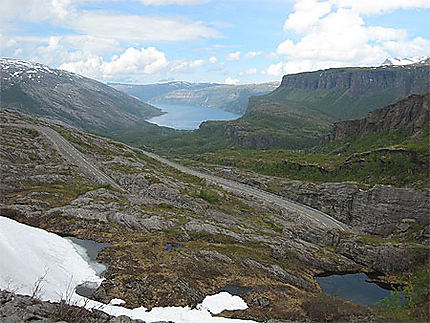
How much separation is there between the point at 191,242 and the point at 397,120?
101 meters

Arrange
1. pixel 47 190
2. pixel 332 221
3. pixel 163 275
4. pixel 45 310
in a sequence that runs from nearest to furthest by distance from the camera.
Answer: pixel 45 310
pixel 163 275
pixel 47 190
pixel 332 221

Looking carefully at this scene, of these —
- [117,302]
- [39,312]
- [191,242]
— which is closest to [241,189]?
[191,242]

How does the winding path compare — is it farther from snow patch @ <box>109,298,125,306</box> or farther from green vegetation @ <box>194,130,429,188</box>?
snow patch @ <box>109,298,125,306</box>

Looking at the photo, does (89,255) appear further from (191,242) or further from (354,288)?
(354,288)

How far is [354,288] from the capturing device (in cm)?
4438

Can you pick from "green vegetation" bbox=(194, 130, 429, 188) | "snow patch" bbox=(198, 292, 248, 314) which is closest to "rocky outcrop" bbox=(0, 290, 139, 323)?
"snow patch" bbox=(198, 292, 248, 314)

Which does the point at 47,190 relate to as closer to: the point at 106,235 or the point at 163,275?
the point at 106,235

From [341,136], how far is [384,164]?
210ft

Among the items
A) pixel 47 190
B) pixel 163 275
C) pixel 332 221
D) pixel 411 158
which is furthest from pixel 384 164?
pixel 47 190

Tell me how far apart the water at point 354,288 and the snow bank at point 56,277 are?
60.8 feet

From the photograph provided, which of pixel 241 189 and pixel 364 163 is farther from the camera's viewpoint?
pixel 241 189

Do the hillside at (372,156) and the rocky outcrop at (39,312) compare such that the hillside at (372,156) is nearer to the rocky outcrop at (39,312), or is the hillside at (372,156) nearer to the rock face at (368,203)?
the rock face at (368,203)

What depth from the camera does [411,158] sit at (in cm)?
7519

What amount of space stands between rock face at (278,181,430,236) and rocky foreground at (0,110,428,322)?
13.8 meters
